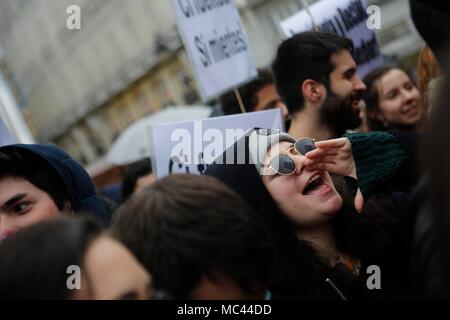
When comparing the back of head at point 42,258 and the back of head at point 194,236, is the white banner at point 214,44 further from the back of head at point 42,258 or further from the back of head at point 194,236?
the back of head at point 42,258

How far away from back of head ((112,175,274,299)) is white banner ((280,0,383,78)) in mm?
2398

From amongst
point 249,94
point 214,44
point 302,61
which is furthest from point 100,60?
point 302,61

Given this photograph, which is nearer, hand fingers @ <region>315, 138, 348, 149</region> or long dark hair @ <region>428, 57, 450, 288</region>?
long dark hair @ <region>428, 57, 450, 288</region>

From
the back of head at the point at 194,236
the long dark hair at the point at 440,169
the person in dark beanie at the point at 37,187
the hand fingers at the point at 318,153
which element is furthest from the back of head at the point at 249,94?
the long dark hair at the point at 440,169

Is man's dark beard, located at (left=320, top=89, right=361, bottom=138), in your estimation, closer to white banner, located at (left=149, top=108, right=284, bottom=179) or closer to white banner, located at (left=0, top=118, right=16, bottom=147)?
white banner, located at (left=149, top=108, right=284, bottom=179)

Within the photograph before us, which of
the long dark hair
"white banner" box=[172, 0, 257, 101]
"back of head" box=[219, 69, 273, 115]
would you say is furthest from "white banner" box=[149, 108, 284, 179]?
the long dark hair

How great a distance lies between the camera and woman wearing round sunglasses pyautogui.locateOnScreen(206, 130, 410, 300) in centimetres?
213

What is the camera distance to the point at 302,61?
353 centimetres

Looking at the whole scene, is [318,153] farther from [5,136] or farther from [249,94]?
[249,94]

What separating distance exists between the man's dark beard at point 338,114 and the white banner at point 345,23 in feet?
2.23

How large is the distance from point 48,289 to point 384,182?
135 cm

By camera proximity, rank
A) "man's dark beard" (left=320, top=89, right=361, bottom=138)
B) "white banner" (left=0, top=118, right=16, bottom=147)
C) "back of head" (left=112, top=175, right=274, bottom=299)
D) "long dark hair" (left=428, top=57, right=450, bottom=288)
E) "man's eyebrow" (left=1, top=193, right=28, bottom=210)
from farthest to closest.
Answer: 1. "white banner" (left=0, top=118, right=16, bottom=147)
2. "man's dark beard" (left=320, top=89, right=361, bottom=138)
3. "man's eyebrow" (left=1, top=193, right=28, bottom=210)
4. "back of head" (left=112, top=175, right=274, bottom=299)
5. "long dark hair" (left=428, top=57, right=450, bottom=288)

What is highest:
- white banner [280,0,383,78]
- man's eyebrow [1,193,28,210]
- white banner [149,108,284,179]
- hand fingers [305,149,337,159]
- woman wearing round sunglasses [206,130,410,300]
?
white banner [280,0,383,78]
